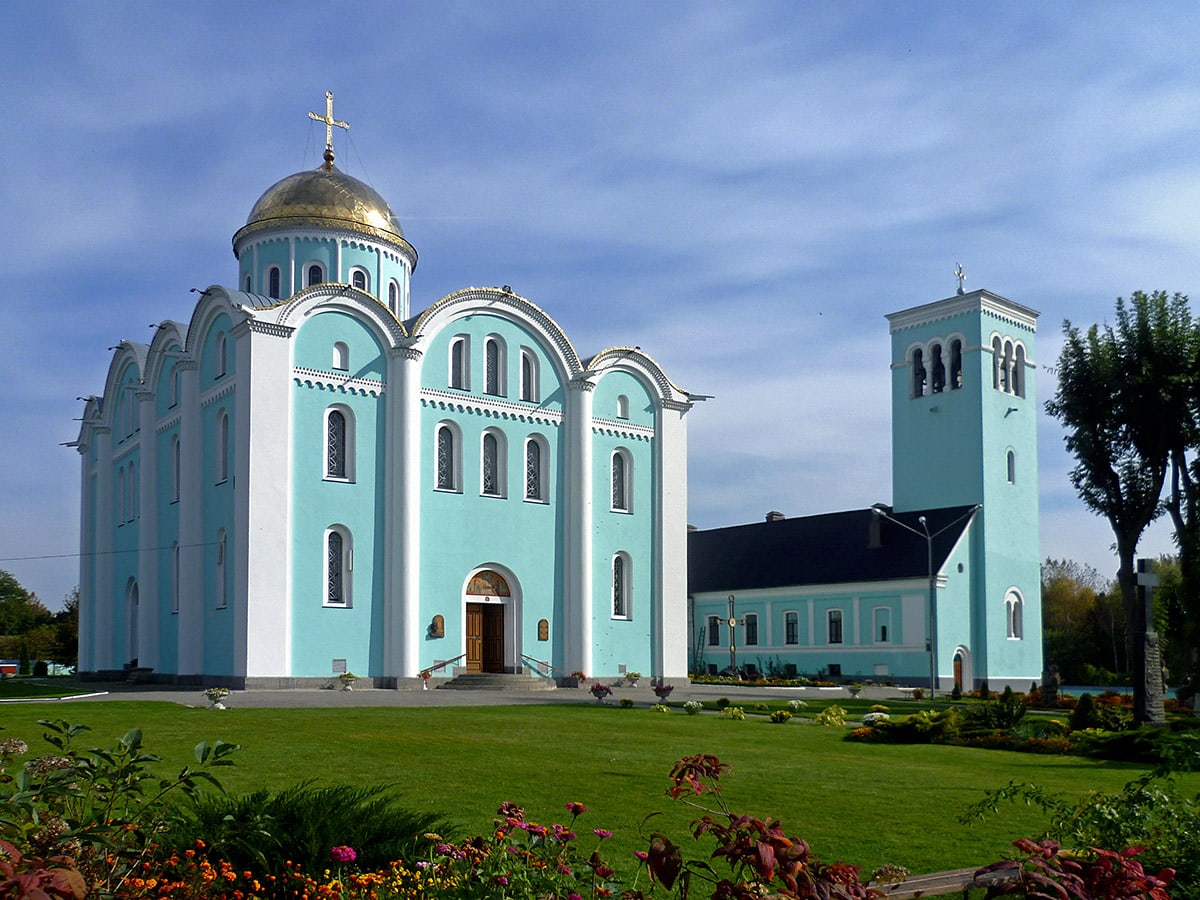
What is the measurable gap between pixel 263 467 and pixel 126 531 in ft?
41.9

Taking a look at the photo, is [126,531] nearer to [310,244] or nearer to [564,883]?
[310,244]

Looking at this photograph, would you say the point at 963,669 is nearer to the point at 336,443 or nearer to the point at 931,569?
the point at 931,569

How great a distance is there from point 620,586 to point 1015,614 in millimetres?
22113

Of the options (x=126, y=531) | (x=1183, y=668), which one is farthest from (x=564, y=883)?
(x=126, y=531)

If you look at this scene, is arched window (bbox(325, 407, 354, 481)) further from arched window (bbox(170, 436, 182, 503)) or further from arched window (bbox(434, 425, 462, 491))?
arched window (bbox(170, 436, 182, 503))

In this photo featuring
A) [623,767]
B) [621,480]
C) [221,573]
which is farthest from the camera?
[621,480]

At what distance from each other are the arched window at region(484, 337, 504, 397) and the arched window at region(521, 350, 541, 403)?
0.84 metres

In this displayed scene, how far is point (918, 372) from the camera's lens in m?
57.6

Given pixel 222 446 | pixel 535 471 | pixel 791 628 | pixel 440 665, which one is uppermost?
pixel 222 446

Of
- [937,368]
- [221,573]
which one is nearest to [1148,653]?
[221,573]

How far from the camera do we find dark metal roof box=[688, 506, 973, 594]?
52125 mm

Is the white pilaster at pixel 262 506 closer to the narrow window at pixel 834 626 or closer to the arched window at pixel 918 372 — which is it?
the narrow window at pixel 834 626

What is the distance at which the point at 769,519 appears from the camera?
65938mm

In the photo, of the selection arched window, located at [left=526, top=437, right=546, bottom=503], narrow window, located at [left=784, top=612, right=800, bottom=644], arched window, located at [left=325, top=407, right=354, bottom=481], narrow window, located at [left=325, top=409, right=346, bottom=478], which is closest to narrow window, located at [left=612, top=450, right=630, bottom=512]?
arched window, located at [left=526, top=437, right=546, bottom=503]
